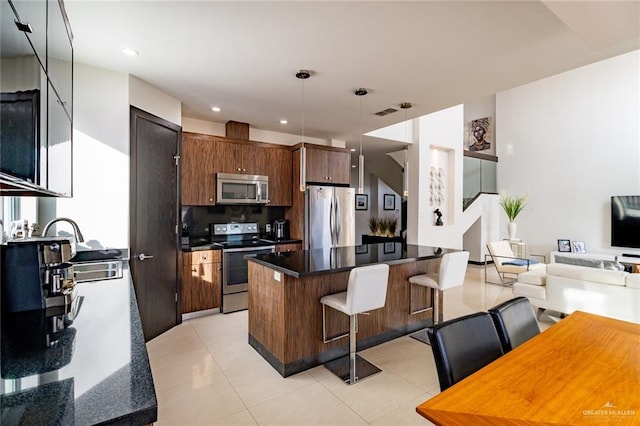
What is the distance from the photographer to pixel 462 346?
1382mm

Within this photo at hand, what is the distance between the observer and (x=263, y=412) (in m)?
2.09

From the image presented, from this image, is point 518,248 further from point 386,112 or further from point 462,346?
point 462,346

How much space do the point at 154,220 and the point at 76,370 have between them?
8.60 ft

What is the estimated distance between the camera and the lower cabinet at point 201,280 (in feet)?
12.5

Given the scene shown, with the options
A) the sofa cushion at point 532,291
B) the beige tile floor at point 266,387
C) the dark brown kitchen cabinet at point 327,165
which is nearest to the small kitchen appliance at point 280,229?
the dark brown kitchen cabinet at point 327,165

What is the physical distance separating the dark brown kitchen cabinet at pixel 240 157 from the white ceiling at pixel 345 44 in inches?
32.9

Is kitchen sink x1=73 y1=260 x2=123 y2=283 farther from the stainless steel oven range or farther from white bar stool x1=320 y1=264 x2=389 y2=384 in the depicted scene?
white bar stool x1=320 y1=264 x2=389 y2=384

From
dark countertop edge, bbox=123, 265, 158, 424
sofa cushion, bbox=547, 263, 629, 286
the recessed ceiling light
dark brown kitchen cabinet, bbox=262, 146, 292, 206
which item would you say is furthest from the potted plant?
dark countertop edge, bbox=123, 265, 158, 424

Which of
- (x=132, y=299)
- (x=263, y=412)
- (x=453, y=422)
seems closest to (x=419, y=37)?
(x=453, y=422)

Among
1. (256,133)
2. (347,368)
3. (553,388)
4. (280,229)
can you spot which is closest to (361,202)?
(280,229)

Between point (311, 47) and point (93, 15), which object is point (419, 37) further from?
point (93, 15)

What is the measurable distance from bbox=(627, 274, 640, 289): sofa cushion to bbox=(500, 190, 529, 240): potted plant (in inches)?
174

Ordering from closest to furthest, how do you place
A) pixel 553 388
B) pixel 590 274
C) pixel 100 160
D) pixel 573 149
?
pixel 553 388 → pixel 100 160 → pixel 590 274 → pixel 573 149

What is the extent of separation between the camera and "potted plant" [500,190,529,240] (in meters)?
7.40
